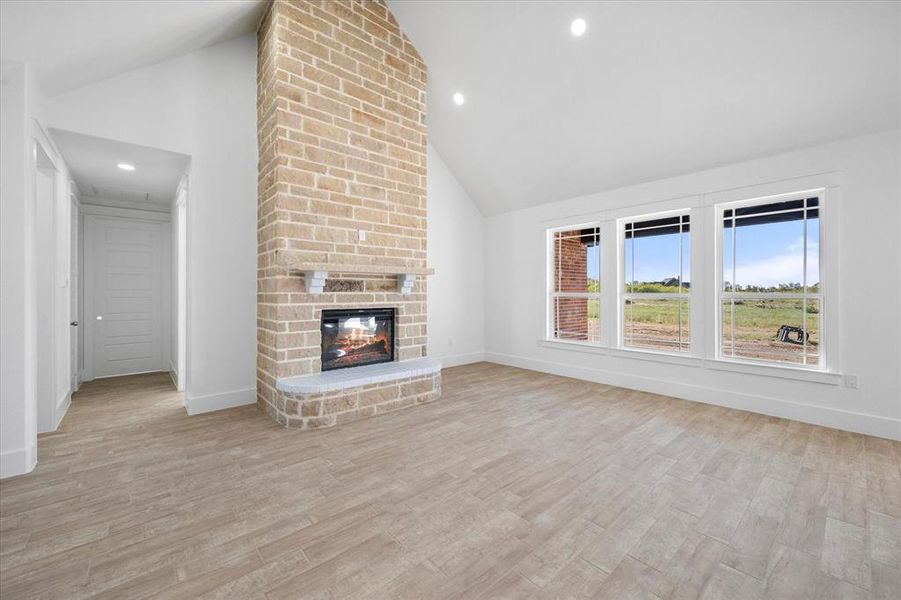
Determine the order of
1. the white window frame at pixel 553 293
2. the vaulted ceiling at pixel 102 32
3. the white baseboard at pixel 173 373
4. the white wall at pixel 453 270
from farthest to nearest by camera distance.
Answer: the white wall at pixel 453 270, the white window frame at pixel 553 293, the white baseboard at pixel 173 373, the vaulted ceiling at pixel 102 32

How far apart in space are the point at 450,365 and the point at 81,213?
218 inches

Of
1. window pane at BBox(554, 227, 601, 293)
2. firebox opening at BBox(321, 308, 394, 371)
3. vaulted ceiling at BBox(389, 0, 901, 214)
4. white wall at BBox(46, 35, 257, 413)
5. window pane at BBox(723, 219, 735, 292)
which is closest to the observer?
vaulted ceiling at BBox(389, 0, 901, 214)

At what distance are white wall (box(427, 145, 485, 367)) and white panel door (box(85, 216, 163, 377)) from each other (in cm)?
413

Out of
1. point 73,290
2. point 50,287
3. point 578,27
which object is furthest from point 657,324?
point 73,290

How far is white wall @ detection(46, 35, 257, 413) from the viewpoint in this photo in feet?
12.0

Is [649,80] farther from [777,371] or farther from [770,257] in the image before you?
[777,371]

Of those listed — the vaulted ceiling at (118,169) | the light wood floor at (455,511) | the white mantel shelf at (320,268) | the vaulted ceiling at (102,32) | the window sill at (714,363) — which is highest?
the vaulted ceiling at (102,32)

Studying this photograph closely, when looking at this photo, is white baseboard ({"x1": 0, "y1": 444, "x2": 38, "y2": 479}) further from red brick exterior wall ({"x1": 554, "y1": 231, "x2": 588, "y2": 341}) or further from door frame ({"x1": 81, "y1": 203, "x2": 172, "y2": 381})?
red brick exterior wall ({"x1": 554, "y1": 231, "x2": 588, "y2": 341})

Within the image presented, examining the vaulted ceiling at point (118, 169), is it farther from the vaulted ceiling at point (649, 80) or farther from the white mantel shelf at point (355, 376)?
the vaulted ceiling at point (649, 80)

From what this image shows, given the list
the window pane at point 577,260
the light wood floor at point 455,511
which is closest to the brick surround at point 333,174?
the light wood floor at point 455,511

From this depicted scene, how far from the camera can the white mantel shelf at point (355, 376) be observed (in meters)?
3.38

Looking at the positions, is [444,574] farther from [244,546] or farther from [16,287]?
[16,287]

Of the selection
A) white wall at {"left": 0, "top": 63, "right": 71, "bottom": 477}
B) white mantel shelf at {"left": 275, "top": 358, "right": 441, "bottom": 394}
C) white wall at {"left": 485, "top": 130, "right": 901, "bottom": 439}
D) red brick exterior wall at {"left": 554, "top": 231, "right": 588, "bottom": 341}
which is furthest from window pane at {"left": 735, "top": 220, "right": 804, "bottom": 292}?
white wall at {"left": 0, "top": 63, "right": 71, "bottom": 477}

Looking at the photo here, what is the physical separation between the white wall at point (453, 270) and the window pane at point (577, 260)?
1.38m
